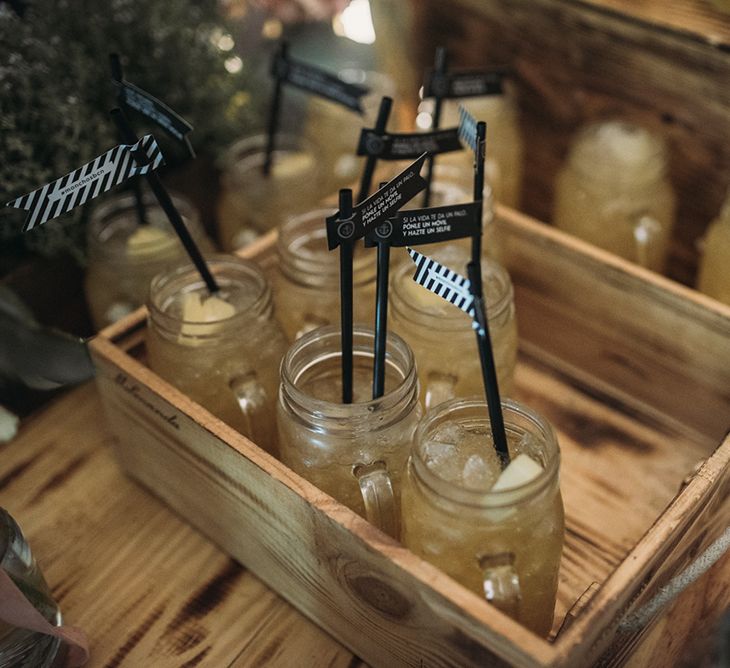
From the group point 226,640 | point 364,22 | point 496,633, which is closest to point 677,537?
point 496,633

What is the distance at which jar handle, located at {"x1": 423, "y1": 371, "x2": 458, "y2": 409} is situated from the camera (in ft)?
3.68

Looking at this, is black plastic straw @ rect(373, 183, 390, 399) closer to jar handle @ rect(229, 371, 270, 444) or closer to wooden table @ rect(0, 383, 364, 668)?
jar handle @ rect(229, 371, 270, 444)

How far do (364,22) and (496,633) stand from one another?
1991 mm

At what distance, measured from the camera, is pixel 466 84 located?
1332 millimetres

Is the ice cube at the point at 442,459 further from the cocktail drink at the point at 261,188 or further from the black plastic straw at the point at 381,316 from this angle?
the cocktail drink at the point at 261,188

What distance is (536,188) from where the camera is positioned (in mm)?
1861

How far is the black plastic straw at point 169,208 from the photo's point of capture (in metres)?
1.05

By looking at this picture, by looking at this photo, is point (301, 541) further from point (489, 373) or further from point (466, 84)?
point (466, 84)

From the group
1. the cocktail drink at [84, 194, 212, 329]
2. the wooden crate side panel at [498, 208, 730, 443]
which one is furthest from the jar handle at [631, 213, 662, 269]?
the cocktail drink at [84, 194, 212, 329]

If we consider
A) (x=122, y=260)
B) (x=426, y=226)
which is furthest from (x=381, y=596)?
(x=122, y=260)

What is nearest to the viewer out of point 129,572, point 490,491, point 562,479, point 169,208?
point 490,491

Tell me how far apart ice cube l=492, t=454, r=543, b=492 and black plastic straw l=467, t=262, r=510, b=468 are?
0.04m

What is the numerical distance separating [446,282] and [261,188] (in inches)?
29.9

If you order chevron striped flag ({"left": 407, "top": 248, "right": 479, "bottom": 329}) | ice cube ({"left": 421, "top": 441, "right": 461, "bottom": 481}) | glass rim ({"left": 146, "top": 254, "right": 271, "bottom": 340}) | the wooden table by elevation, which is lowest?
the wooden table
